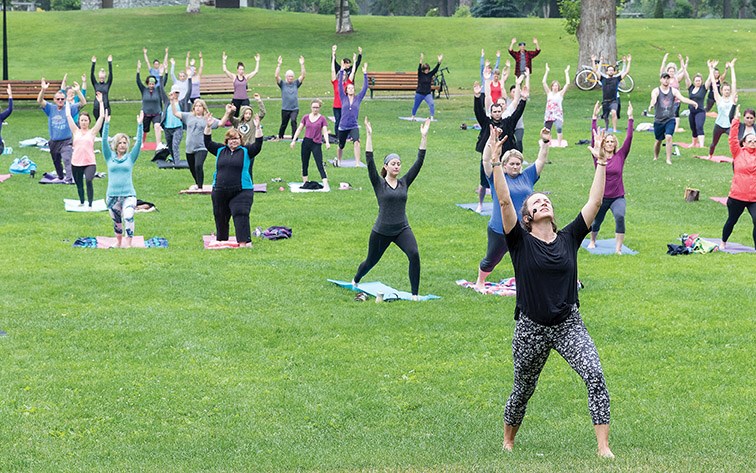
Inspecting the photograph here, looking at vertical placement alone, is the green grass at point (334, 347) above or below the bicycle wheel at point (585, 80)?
below

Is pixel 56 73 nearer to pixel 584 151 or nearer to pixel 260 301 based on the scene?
pixel 584 151

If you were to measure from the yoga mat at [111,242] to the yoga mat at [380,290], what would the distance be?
424 centimetres

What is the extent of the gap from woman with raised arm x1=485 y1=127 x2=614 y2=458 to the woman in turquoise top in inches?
399

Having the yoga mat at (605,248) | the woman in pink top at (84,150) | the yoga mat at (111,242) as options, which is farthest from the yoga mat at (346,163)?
the yoga mat at (605,248)

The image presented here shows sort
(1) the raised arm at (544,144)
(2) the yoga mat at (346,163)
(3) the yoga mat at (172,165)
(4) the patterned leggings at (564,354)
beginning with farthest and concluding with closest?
(2) the yoga mat at (346,163) < (3) the yoga mat at (172,165) < (1) the raised arm at (544,144) < (4) the patterned leggings at (564,354)

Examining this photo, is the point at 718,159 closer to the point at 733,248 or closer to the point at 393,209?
the point at 733,248

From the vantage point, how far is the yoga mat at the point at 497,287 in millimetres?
15078

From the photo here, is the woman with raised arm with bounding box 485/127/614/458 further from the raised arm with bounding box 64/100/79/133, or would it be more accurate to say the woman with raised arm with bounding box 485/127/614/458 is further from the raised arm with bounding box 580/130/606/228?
the raised arm with bounding box 64/100/79/133

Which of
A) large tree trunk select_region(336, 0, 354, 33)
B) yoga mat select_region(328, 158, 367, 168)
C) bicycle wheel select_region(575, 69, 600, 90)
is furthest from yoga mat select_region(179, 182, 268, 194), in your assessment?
large tree trunk select_region(336, 0, 354, 33)

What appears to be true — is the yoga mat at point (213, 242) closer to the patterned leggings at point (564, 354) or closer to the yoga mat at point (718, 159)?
the patterned leggings at point (564, 354)

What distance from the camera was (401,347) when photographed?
1250 centimetres

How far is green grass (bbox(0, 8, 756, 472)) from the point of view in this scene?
9.36 metres

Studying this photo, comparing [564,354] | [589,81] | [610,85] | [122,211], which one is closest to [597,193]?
[564,354]

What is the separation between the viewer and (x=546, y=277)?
8.26 metres
